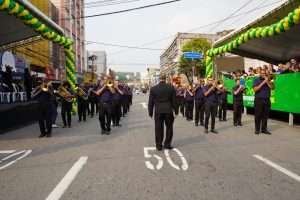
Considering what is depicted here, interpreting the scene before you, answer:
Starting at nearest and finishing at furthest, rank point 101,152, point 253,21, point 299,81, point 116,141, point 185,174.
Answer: point 185,174, point 101,152, point 116,141, point 299,81, point 253,21

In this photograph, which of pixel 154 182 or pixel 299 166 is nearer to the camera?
pixel 154 182

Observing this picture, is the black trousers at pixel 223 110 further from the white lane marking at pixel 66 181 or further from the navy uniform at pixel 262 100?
the white lane marking at pixel 66 181

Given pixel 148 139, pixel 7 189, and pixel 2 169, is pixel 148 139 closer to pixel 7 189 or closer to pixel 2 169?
pixel 2 169

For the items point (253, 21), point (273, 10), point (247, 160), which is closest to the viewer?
point (247, 160)

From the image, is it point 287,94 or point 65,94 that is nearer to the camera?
point 287,94

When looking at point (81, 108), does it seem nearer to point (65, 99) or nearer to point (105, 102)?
point (65, 99)

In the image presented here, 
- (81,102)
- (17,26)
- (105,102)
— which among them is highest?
(17,26)

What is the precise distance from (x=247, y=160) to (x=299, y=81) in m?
6.85

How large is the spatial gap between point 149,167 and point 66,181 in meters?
1.65

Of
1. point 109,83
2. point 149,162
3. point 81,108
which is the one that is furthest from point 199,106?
point 149,162

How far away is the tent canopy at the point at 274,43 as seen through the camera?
15.6 metres

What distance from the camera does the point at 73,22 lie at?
64562 millimetres

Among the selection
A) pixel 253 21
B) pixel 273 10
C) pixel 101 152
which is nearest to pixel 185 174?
pixel 101 152

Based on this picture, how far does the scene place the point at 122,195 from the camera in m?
5.04
